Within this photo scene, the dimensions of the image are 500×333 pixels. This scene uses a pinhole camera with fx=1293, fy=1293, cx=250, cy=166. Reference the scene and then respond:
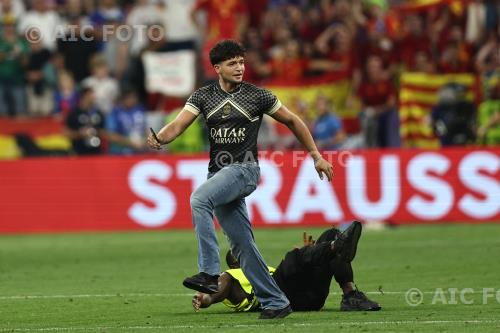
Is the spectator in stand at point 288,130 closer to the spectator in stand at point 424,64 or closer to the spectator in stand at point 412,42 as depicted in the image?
the spectator in stand at point 412,42

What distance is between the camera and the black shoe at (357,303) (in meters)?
10.9

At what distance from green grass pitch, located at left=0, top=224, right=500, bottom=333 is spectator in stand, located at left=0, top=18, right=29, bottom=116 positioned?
3.79 metres

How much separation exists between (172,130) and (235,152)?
1.77 ft

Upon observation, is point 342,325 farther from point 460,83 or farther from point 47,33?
point 47,33

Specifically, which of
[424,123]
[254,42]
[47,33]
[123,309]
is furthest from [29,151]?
[123,309]

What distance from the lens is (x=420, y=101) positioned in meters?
23.1

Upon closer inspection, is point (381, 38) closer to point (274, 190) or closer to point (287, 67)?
point (287, 67)

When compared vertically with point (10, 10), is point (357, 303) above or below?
below

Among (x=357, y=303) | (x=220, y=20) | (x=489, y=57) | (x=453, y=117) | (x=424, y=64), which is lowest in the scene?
(x=453, y=117)

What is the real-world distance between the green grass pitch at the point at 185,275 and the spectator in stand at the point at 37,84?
392 cm
